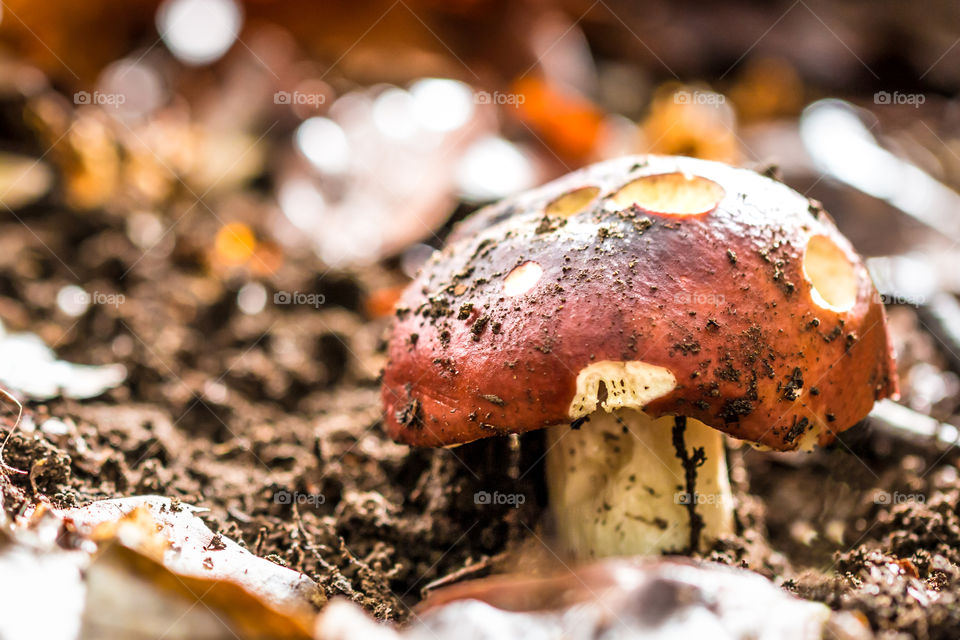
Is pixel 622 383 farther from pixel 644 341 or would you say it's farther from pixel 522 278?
pixel 522 278

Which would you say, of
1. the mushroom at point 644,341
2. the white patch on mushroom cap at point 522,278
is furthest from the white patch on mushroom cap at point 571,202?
the white patch on mushroom cap at point 522,278

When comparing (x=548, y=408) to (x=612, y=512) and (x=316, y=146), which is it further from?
(x=316, y=146)

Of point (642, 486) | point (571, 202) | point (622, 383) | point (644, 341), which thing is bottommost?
point (642, 486)

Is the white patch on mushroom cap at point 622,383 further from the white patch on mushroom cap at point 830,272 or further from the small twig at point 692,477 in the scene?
the white patch on mushroom cap at point 830,272

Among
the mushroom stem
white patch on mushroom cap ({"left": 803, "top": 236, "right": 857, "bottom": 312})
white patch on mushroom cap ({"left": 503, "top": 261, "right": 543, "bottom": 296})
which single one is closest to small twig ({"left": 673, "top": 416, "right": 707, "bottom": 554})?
the mushroom stem

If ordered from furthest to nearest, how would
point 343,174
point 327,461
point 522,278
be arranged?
point 343,174 → point 327,461 → point 522,278

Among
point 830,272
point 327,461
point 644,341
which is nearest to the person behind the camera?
point 644,341

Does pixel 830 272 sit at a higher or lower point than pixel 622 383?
higher

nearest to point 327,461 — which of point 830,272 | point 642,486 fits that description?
point 642,486

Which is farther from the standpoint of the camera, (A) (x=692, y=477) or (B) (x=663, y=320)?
(A) (x=692, y=477)

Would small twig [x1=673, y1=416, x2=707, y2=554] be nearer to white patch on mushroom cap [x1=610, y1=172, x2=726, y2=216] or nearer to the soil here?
the soil
